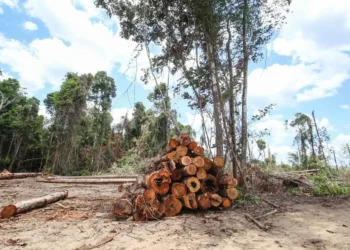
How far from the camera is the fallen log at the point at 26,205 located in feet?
15.9

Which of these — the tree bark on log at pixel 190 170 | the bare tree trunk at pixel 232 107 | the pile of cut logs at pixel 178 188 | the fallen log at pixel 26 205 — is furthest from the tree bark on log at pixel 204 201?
the fallen log at pixel 26 205

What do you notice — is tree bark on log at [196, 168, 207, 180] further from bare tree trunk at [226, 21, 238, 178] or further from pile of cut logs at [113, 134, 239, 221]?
bare tree trunk at [226, 21, 238, 178]

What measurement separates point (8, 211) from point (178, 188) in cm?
325

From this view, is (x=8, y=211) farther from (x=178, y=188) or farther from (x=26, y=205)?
(x=178, y=188)

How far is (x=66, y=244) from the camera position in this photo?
3.32 metres

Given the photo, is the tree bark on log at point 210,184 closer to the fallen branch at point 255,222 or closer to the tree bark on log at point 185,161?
the tree bark on log at point 185,161

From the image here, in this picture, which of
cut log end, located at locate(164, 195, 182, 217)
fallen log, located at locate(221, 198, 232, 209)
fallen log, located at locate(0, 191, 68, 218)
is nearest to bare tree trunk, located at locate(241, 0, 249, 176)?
fallen log, located at locate(221, 198, 232, 209)

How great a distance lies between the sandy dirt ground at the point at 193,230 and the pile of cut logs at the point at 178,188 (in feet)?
0.72

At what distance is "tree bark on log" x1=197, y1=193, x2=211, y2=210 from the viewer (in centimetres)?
473

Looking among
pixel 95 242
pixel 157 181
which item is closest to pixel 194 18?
pixel 157 181

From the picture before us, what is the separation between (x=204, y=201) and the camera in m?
4.75

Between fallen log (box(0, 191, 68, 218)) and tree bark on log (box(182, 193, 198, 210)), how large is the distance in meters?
3.27

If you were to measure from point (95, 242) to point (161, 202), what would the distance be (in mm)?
1461

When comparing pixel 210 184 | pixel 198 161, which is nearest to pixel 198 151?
pixel 198 161
